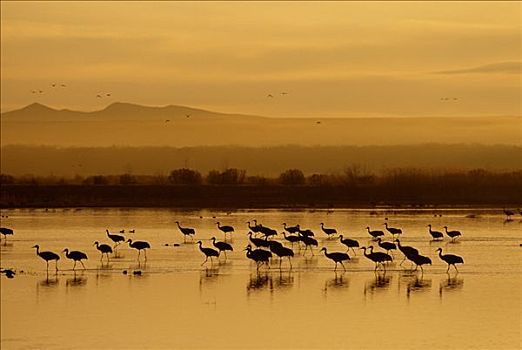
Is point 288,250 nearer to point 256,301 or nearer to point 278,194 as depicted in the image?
point 256,301

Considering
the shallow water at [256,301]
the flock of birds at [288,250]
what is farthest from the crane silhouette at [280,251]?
the shallow water at [256,301]

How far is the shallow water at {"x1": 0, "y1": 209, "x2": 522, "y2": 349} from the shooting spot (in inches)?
656

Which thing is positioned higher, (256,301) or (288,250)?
(288,250)

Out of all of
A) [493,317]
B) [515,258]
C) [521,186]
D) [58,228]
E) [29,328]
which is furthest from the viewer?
[521,186]

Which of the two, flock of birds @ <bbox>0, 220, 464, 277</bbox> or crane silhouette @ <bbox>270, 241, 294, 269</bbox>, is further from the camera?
crane silhouette @ <bbox>270, 241, 294, 269</bbox>

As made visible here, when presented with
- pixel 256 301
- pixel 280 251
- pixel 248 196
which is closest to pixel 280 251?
pixel 280 251

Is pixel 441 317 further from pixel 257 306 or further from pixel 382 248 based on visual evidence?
pixel 382 248

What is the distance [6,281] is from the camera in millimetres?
23234

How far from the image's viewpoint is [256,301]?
810 inches

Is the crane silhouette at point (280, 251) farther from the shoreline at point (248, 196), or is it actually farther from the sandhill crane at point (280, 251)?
the shoreline at point (248, 196)

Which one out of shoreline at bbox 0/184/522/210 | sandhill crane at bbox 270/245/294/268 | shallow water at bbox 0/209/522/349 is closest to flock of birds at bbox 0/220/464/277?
sandhill crane at bbox 270/245/294/268

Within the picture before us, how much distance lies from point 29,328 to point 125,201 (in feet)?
169

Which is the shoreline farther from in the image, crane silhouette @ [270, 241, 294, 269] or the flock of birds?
crane silhouette @ [270, 241, 294, 269]

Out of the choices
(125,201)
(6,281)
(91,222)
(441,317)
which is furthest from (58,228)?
(125,201)
